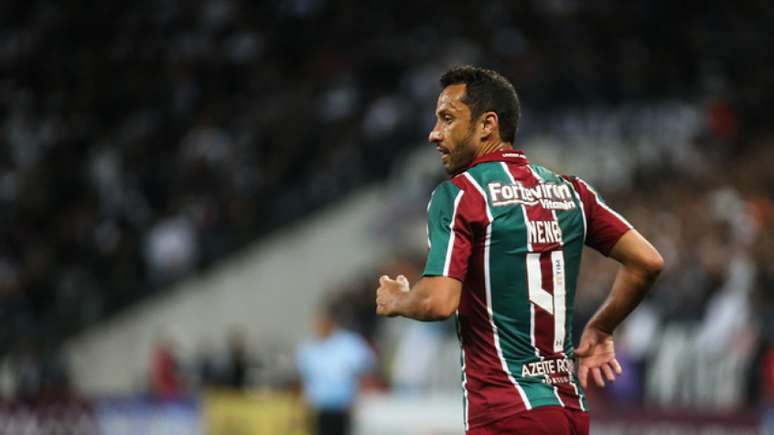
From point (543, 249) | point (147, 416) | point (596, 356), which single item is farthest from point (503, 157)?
point (147, 416)

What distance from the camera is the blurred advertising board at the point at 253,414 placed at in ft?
53.4

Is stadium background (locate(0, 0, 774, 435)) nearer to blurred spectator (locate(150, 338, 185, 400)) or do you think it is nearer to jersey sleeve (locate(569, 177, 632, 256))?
blurred spectator (locate(150, 338, 185, 400))

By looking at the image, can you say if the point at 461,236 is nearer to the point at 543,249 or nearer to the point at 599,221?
the point at 543,249

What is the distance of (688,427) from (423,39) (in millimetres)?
11895

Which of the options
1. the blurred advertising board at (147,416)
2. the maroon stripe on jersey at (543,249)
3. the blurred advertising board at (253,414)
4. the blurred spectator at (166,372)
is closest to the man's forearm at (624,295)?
the maroon stripe on jersey at (543,249)

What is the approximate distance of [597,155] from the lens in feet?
67.2

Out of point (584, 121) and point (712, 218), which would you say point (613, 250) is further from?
point (584, 121)

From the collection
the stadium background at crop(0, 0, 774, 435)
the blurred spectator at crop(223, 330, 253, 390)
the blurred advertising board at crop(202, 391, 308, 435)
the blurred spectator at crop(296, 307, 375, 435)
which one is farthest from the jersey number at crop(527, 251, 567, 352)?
the blurred spectator at crop(223, 330, 253, 390)

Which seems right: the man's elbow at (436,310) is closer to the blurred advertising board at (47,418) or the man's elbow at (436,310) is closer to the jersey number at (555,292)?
the jersey number at (555,292)

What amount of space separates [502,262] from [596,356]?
0.75m

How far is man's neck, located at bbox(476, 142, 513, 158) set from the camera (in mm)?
5246

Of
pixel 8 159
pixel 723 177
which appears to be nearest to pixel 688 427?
pixel 723 177

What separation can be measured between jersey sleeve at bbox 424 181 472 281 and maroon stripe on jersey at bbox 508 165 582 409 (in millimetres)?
257

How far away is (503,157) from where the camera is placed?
5.27 metres
